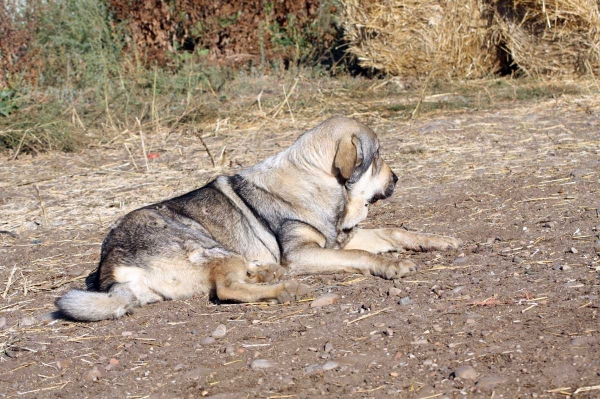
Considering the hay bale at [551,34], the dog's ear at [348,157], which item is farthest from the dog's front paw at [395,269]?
the hay bale at [551,34]

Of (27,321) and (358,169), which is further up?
(358,169)

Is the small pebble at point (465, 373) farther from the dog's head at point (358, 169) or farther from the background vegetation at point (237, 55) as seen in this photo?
the background vegetation at point (237, 55)

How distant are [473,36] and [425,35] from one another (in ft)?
2.35

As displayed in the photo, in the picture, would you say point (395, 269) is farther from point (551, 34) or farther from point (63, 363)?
point (551, 34)

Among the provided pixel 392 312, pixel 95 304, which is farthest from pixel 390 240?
pixel 95 304

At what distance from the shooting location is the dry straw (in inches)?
433

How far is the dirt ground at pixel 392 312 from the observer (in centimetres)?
386

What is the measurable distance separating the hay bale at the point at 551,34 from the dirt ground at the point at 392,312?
119 inches

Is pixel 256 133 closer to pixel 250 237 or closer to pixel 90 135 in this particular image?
pixel 90 135

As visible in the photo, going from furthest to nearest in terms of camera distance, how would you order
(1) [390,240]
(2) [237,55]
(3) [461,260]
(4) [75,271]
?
(2) [237,55] → (4) [75,271] → (1) [390,240] → (3) [461,260]

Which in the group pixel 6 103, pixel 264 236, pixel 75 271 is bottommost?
pixel 75 271

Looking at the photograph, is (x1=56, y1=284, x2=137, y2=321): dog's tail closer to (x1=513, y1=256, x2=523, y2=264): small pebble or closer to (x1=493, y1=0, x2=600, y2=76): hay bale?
(x1=513, y1=256, x2=523, y2=264): small pebble

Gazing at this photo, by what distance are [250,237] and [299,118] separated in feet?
16.3

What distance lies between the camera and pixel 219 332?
182 inches
